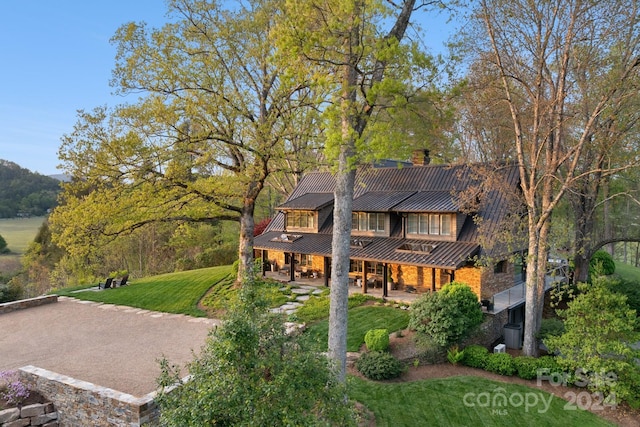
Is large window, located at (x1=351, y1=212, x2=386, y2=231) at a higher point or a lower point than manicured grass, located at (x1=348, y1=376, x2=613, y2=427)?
higher

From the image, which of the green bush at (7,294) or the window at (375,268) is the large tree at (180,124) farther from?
the green bush at (7,294)

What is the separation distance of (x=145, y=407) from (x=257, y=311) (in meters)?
4.07

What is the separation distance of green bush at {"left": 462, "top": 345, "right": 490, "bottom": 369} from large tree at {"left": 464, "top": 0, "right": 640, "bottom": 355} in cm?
174

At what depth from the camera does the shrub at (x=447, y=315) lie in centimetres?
1143

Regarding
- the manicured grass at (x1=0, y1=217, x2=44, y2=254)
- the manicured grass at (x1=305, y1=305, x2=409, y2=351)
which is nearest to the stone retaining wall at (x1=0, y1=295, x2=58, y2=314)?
the manicured grass at (x1=305, y1=305, x2=409, y2=351)

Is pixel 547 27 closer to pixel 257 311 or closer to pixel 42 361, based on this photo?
pixel 257 311

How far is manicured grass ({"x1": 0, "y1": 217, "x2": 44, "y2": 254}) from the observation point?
39219mm

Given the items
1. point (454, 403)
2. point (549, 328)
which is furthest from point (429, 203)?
point (454, 403)

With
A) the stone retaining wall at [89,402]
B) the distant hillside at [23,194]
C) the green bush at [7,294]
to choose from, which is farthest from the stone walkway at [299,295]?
the distant hillside at [23,194]

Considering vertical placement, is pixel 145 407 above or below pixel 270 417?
below

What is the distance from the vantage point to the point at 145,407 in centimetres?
743

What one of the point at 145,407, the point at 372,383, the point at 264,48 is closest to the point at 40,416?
the point at 145,407

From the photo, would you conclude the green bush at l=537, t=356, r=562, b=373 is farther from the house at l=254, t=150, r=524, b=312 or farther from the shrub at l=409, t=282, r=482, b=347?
the house at l=254, t=150, r=524, b=312

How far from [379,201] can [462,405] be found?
10.7 m
